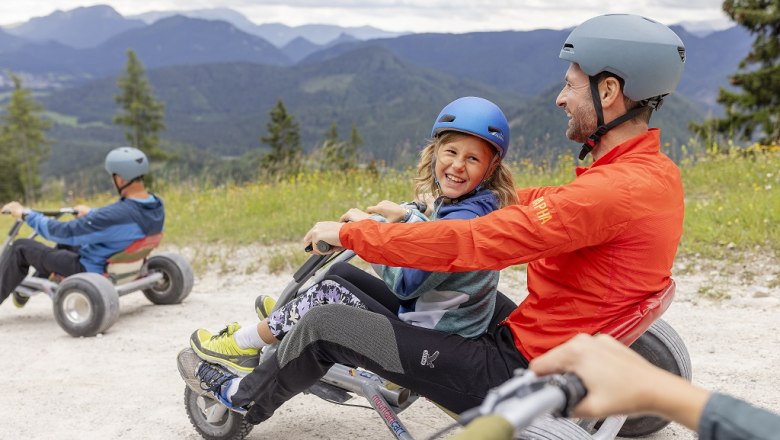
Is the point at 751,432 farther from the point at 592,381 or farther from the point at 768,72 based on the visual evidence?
the point at 768,72

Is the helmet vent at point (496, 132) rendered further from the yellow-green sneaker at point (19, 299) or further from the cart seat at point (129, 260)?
the yellow-green sneaker at point (19, 299)

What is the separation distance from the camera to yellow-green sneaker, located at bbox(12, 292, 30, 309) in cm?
743

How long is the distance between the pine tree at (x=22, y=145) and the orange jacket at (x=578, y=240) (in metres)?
68.7

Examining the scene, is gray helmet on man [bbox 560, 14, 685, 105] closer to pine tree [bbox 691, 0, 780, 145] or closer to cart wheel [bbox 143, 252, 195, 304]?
cart wheel [bbox 143, 252, 195, 304]

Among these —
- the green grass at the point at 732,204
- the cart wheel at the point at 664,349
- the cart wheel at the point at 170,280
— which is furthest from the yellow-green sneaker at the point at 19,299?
the green grass at the point at 732,204

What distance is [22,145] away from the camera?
215 ft

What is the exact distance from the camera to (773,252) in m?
6.88

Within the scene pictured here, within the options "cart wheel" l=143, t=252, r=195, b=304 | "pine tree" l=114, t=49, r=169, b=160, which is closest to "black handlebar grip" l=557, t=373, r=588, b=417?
"cart wheel" l=143, t=252, r=195, b=304

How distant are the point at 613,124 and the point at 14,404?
4363 millimetres

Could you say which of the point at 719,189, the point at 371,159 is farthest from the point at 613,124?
the point at 371,159

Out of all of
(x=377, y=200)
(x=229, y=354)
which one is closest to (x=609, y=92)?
(x=229, y=354)

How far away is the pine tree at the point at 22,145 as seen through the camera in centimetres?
6394

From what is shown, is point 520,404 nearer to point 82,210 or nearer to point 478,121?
point 478,121

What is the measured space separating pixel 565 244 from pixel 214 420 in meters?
2.51
